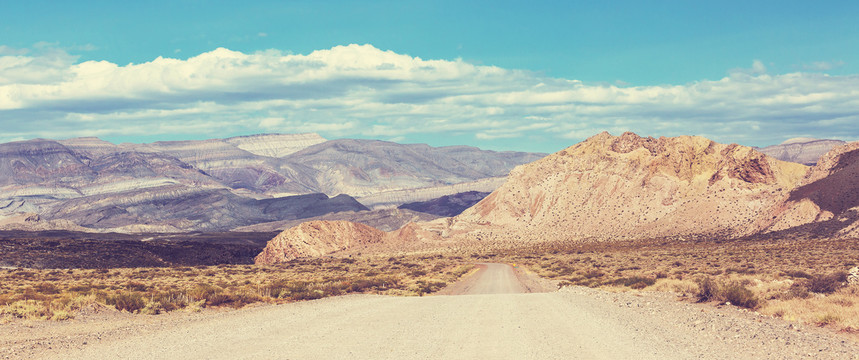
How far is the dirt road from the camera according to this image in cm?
1597

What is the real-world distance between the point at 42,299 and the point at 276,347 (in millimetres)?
16058

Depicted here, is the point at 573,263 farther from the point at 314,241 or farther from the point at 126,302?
the point at 314,241

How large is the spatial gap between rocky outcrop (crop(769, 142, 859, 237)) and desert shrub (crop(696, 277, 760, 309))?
59826 millimetres

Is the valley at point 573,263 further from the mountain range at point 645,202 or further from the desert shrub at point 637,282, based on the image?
the mountain range at point 645,202

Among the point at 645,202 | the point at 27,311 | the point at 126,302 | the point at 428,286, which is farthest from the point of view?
the point at 645,202

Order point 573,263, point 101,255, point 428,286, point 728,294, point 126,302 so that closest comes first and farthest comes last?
point 728,294 < point 126,302 < point 428,286 < point 573,263 < point 101,255

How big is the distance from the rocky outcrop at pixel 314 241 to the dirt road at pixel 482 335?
8247 cm

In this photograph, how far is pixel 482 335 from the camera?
61.0ft

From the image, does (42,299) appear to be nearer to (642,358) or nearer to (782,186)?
(642,358)

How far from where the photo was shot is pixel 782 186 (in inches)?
4114

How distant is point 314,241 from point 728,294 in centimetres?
9081

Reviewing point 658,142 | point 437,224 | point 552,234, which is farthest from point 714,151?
point 437,224

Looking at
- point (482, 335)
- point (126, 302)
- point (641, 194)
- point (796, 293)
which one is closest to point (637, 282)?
point (796, 293)

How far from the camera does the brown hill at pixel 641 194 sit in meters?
103
